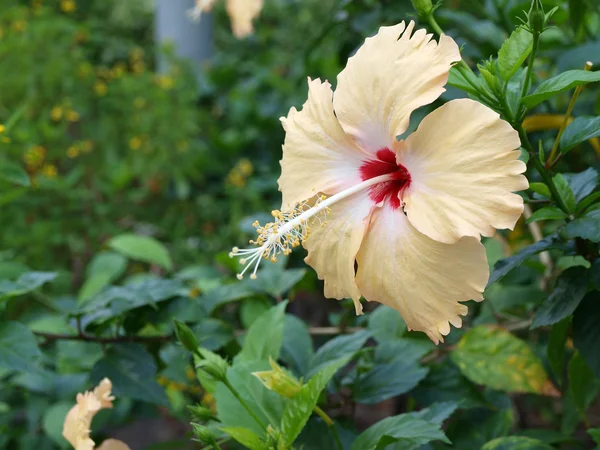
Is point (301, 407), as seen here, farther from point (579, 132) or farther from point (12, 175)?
point (12, 175)

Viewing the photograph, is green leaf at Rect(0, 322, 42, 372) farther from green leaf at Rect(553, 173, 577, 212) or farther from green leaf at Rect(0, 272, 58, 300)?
green leaf at Rect(553, 173, 577, 212)

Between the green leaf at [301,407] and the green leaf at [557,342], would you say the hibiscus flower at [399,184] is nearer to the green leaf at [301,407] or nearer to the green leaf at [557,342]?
the green leaf at [301,407]

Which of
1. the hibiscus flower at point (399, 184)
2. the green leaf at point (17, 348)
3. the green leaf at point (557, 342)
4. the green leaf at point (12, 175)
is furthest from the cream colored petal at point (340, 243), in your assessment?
the green leaf at point (12, 175)

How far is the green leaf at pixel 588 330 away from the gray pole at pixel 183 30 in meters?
2.65

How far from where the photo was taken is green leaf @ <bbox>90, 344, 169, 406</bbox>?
1.02 metres

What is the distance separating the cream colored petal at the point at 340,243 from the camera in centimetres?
75

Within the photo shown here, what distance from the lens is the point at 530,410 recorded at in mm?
2035

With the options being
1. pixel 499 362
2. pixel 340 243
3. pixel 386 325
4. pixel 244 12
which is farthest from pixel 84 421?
pixel 244 12

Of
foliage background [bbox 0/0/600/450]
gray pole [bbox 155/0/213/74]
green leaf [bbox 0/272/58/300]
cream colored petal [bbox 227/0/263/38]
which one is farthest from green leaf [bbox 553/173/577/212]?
gray pole [bbox 155/0/213/74]

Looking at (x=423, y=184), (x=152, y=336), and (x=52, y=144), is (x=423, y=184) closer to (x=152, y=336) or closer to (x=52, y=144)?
(x=152, y=336)

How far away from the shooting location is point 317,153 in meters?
0.80

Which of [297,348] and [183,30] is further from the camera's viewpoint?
[183,30]

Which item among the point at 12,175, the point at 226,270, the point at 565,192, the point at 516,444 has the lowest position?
the point at 516,444

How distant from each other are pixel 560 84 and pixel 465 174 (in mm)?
146
